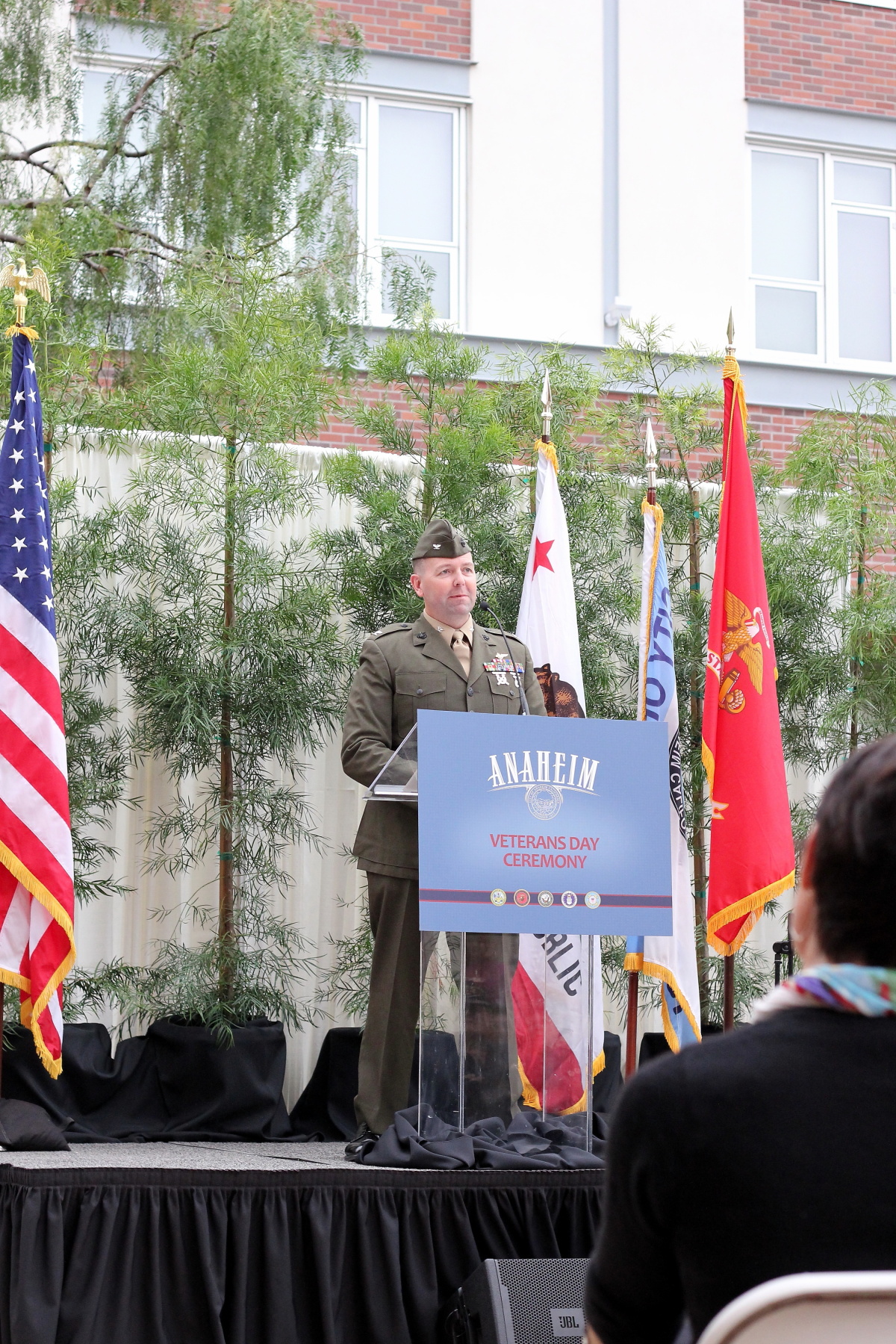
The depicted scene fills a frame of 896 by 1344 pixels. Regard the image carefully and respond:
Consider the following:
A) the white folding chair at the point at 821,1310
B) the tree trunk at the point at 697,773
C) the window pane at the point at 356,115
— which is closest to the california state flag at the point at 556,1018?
Answer: the tree trunk at the point at 697,773

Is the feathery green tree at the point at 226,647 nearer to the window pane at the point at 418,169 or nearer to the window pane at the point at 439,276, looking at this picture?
the window pane at the point at 439,276

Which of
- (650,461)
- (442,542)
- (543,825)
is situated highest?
(650,461)

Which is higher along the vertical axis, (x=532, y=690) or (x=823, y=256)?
(x=823, y=256)

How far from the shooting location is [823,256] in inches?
305

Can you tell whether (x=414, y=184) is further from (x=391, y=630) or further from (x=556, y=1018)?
(x=556, y=1018)

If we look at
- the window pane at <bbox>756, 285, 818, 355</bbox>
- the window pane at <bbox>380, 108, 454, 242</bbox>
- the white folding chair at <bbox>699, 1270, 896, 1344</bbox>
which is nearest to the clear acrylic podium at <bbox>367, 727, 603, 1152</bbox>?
the white folding chair at <bbox>699, 1270, 896, 1344</bbox>

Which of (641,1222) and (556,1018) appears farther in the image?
(556,1018)

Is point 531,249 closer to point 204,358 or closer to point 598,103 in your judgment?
point 598,103

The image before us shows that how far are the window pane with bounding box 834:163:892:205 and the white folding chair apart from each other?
7909mm

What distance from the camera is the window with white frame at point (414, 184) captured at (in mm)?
7148

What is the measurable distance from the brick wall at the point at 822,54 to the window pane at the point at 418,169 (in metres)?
1.82

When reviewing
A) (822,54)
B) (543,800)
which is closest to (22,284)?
(543,800)

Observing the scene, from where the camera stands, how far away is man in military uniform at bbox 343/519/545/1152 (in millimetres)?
3348

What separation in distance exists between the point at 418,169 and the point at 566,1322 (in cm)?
623
